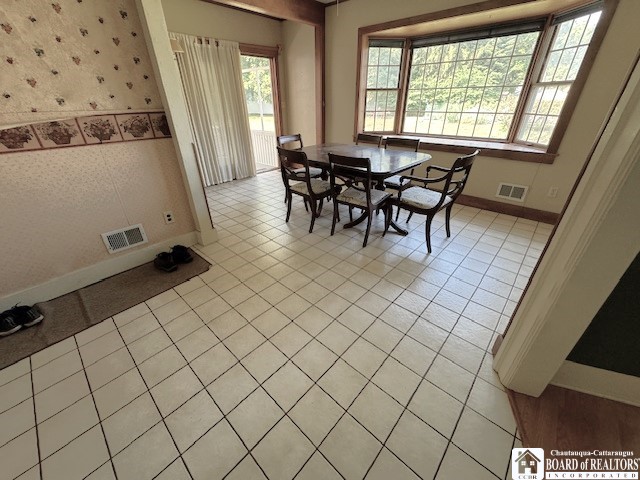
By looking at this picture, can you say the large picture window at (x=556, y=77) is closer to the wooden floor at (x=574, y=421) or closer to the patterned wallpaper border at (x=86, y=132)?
the wooden floor at (x=574, y=421)

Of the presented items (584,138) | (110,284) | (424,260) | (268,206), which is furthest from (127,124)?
(584,138)

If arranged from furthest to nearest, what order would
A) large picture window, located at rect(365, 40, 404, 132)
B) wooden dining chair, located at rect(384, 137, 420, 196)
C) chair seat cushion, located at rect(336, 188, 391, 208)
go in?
large picture window, located at rect(365, 40, 404, 132)
wooden dining chair, located at rect(384, 137, 420, 196)
chair seat cushion, located at rect(336, 188, 391, 208)

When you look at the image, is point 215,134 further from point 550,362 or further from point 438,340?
point 550,362

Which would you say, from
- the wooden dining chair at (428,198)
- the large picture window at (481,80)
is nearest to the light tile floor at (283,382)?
the wooden dining chair at (428,198)

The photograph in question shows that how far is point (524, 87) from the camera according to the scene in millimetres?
3041

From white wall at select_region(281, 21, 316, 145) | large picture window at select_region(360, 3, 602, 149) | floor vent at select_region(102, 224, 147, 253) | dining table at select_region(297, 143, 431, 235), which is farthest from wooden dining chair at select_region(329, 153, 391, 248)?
white wall at select_region(281, 21, 316, 145)

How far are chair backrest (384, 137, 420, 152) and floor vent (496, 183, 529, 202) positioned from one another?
1192mm

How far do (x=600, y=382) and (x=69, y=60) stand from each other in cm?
351

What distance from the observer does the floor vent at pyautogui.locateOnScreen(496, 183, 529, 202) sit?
9.89 feet

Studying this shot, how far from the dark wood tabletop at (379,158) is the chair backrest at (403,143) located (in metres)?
0.28

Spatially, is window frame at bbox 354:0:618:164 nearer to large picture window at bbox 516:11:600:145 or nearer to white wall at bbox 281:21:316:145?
large picture window at bbox 516:11:600:145

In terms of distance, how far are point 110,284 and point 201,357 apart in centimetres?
123

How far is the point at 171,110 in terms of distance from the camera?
2.05m

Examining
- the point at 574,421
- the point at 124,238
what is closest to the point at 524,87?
the point at 574,421
